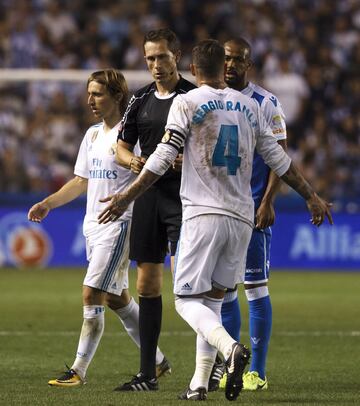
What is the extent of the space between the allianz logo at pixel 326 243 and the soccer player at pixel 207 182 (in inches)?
535

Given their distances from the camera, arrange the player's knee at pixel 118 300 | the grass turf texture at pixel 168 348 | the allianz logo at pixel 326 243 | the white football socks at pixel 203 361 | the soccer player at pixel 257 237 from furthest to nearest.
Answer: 1. the allianz logo at pixel 326 243
2. the player's knee at pixel 118 300
3. the soccer player at pixel 257 237
4. the grass turf texture at pixel 168 348
5. the white football socks at pixel 203 361

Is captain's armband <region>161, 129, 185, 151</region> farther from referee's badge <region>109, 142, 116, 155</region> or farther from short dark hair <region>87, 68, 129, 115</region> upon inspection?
short dark hair <region>87, 68, 129, 115</region>

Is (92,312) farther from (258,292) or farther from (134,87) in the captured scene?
(134,87)

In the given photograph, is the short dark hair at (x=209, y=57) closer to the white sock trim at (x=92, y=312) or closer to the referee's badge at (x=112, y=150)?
the referee's badge at (x=112, y=150)

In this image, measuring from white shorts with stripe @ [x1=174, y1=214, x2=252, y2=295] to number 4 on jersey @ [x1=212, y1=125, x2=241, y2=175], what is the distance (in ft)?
1.04

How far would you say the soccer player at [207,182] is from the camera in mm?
6949

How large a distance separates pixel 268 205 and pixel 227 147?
3.75ft

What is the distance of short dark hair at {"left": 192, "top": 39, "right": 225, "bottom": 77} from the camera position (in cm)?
692

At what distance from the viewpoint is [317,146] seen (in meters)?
22.6

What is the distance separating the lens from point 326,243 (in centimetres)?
2077

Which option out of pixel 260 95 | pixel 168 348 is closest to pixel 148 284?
pixel 260 95

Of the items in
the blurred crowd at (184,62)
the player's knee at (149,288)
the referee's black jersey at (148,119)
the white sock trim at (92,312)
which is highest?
the blurred crowd at (184,62)

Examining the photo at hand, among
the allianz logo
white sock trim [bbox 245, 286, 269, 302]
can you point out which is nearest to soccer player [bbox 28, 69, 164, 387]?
white sock trim [bbox 245, 286, 269, 302]

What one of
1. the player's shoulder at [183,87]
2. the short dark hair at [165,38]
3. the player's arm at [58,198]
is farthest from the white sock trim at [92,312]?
the short dark hair at [165,38]
